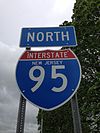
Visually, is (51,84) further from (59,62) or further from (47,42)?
(47,42)

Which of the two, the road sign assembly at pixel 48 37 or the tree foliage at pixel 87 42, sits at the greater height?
the tree foliage at pixel 87 42

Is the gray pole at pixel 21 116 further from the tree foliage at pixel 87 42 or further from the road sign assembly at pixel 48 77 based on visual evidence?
the tree foliage at pixel 87 42

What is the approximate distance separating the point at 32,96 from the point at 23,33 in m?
1.19

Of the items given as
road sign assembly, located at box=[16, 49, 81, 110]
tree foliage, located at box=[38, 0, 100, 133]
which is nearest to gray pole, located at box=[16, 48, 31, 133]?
road sign assembly, located at box=[16, 49, 81, 110]

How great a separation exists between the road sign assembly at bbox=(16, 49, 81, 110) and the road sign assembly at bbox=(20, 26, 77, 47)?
209 millimetres

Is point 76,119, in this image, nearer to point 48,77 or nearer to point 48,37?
point 48,77

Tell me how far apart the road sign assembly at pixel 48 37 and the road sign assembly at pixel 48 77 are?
0.69 feet

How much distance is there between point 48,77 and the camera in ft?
12.1

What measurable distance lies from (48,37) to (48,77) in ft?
2.67

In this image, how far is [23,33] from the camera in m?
4.25

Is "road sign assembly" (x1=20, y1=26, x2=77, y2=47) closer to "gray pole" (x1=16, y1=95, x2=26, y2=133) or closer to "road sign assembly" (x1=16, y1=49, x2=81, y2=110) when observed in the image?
"road sign assembly" (x1=16, y1=49, x2=81, y2=110)

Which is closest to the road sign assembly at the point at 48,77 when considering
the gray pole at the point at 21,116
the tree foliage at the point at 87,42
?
the gray pole at the point at 21,116

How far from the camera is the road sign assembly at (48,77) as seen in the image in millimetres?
3550

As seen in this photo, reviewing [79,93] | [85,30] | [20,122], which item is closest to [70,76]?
[20,122]
